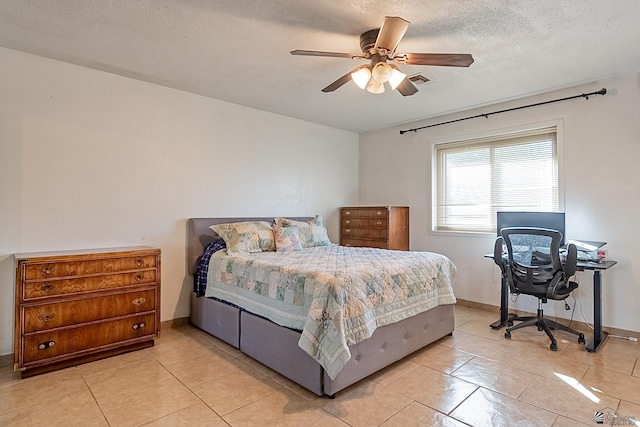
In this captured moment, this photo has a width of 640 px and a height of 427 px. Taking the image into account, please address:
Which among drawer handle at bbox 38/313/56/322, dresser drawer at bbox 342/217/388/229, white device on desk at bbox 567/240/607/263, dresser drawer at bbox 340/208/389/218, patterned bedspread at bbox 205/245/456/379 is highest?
dresser drawer at bbox 340/208/389/218

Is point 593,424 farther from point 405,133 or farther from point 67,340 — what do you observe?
point 405,133

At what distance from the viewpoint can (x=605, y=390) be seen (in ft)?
7.52

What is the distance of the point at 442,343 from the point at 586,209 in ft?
6.78

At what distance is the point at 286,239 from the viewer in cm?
366

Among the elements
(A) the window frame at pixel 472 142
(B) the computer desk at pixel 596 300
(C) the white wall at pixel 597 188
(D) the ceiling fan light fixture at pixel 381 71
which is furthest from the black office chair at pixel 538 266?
(D) the ceiling fan light fixture at pixel 381 71

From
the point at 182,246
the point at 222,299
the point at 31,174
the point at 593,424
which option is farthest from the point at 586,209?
the point at 31,174

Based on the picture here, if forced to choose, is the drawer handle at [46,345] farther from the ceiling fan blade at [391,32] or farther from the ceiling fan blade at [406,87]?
the ceiling fan blade at [406,87]

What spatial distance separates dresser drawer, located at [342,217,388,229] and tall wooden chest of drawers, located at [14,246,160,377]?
2897 millimetres

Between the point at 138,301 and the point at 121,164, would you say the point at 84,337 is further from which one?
the point at 121,164

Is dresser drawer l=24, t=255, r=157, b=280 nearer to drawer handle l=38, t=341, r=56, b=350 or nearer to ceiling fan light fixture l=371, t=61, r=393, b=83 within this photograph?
drawer handle l=38, t=341, r=56, b=350

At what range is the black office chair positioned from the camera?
9.73 ft

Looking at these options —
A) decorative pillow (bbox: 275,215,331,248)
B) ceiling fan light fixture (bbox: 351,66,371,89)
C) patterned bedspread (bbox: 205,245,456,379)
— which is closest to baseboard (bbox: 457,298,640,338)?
patterned bedspread (bbox: 205,245,456,379)

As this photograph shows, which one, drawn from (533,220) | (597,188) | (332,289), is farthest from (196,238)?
(597,188)

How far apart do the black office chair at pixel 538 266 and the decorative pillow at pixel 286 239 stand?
208 cm
